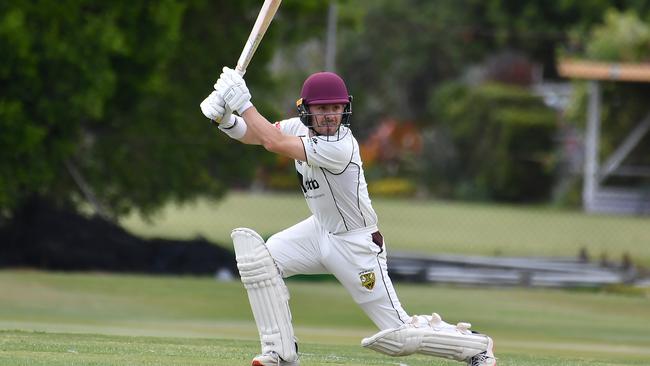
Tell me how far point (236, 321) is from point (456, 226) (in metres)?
14.9

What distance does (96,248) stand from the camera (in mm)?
16625

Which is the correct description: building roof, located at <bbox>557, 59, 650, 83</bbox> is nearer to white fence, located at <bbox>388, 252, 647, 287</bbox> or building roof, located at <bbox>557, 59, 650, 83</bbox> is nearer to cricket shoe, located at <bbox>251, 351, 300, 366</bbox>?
white fence, located at <bbox>388, 252, 647, 287</bbox>

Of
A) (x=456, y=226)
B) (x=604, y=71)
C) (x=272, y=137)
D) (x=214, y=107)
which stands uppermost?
(x=604, y=71)

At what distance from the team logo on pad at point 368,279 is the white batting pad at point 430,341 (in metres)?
0.25

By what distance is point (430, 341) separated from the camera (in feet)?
23.9

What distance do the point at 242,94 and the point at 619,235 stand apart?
732 inches

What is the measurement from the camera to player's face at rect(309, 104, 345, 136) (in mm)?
7352

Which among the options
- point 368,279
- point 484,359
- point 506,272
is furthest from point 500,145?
point 368,279

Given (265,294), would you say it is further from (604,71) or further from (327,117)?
(604,71)

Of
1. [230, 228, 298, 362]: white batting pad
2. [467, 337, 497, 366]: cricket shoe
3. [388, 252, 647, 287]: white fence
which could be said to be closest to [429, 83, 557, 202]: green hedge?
[388, 252, 647, 287]: white fence

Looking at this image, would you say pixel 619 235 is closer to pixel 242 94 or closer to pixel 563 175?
pixel 563 175

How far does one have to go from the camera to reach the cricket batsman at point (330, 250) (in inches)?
285

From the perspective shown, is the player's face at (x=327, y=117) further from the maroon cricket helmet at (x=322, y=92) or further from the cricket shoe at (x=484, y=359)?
the cricket shoe at (x=484, y=359)

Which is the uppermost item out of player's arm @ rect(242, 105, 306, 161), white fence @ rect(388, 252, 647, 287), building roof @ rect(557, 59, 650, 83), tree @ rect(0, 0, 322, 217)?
building roof @ rect(557, 59, 650, 83)
